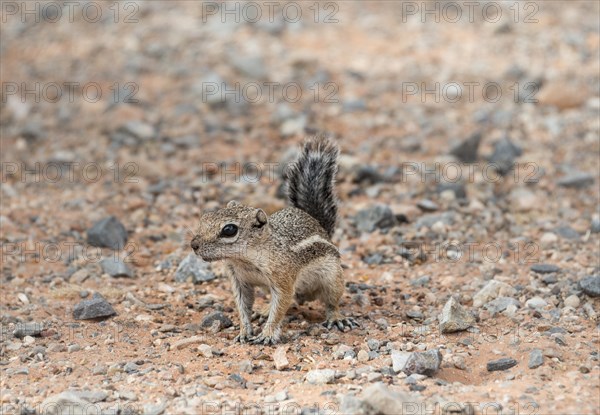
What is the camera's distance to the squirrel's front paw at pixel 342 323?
609 cm

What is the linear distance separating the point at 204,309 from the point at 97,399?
1.78 meters

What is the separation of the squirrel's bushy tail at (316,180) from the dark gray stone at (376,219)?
1.37m

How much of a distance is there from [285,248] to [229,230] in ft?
1.58

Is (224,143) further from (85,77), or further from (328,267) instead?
(328,267)

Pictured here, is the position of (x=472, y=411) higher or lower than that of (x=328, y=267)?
lower

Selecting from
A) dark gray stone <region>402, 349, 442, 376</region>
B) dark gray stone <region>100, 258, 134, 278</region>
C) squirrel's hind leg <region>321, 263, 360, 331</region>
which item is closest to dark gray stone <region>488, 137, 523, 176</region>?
squirrel's hind leg <region>321, 263, 360, 331</region>

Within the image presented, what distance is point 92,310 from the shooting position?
6188mm

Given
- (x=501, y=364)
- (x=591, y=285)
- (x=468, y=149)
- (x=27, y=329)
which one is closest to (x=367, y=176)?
(x=468, y=149)

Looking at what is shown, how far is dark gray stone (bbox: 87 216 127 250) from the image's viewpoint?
25.3 ft

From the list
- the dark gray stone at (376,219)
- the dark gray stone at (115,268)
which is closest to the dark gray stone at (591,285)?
the dark gray stone at (376,219)

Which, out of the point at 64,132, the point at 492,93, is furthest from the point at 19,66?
the point at 492,93

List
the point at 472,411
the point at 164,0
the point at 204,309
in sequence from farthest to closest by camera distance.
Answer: the point at 164,0
the point at 204,309
the point at 472,411

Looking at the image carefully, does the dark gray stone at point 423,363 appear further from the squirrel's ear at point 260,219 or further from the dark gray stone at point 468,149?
the dark gray stone at point 468,149

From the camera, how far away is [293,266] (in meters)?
5.93
